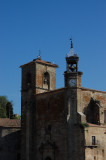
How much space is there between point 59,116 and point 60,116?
0.26 m

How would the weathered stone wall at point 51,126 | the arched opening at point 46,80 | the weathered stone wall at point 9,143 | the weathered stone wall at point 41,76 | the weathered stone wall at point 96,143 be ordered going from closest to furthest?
the weathered stone wall at point 96,143 → the weathered stone wall at point 51,126 → the weathered stone wall at point 41,76 → the arched opening at point 46,80 → the weathered stone wall at point 9,143

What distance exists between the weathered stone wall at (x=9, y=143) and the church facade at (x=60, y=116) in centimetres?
309

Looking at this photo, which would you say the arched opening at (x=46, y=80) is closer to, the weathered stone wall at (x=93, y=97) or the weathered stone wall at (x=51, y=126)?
the weathered stone wall at (x=51, y=126)

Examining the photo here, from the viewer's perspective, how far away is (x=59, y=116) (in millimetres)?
45156

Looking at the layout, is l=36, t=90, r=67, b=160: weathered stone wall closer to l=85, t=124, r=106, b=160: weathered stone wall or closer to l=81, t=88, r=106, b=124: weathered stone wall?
l=81, t=88, r=106, b=124: weathered stone wall

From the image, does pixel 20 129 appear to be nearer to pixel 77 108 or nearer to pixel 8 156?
pixel 8 156

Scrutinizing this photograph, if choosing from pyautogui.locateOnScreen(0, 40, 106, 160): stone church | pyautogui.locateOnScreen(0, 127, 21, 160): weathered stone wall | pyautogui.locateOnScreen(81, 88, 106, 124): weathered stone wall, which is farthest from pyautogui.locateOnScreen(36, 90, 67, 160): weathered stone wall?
pyautogui.locateOnScreen(0, 127, 21, 160): weathered stone wall

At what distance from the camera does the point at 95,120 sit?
4591 cm

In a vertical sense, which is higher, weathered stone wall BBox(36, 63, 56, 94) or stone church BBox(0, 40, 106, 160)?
weathered stone wall BBox(36, 63, 56, 94)

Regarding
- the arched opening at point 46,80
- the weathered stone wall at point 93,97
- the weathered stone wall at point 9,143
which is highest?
the arched opening at point 46,80

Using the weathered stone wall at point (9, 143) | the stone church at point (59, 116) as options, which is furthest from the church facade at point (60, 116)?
the weathered stone wall at point (9, 143)

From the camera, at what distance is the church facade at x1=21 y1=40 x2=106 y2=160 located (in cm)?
4197

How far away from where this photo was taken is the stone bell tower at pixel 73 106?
41.7m

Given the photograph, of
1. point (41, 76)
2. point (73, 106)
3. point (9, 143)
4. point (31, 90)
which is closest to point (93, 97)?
point (73, 106)
